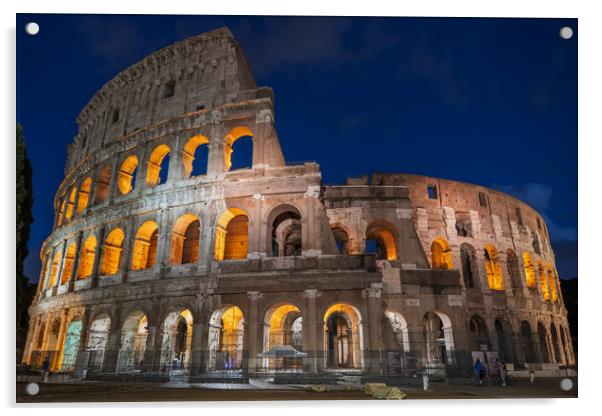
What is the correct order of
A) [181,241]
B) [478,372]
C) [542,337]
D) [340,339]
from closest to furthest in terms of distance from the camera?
[478,372], [181,241], [340,339], [542,337]

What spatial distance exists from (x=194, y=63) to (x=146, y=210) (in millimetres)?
7706

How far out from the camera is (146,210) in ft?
62.5

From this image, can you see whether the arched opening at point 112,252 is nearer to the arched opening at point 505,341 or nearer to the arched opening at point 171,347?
the arched opening at point 171,347

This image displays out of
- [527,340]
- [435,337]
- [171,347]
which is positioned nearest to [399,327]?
[435,337]

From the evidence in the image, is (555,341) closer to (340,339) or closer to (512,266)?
(512,266)

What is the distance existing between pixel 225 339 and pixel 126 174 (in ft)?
31.4

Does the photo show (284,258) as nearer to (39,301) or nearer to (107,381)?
(107,381)

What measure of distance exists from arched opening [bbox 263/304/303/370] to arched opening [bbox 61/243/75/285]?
10.6 meters

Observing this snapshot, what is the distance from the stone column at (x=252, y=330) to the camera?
1550cm

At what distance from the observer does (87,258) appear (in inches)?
824

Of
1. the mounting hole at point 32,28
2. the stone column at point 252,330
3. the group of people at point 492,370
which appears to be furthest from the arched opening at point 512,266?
the mounting hole at point 32,28

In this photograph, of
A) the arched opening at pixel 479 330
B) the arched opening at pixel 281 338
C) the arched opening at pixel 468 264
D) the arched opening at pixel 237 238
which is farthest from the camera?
the arched opening at pixel 468 264

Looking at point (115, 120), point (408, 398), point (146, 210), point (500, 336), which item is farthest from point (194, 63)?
point (500, 336)

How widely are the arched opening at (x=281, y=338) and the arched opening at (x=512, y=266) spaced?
1496 cm
